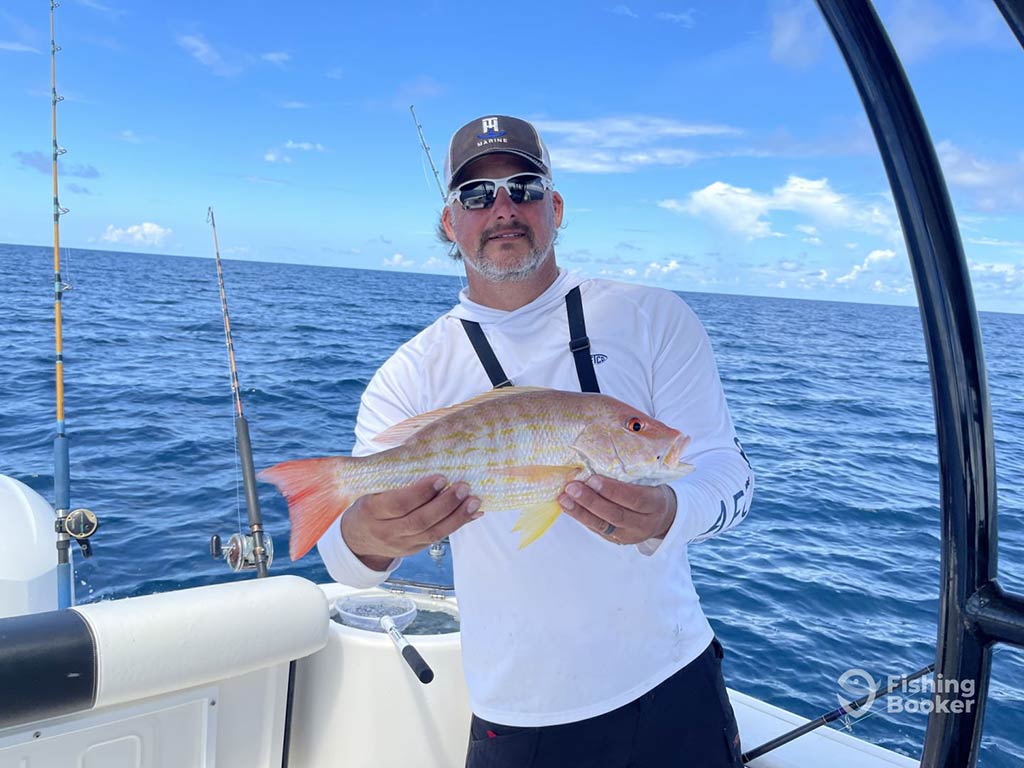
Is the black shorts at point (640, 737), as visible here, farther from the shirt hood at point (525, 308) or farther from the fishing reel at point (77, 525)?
the fishing reel at point (77, 525)

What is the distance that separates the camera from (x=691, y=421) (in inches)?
91.6

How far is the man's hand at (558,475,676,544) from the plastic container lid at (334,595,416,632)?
1.83 metres

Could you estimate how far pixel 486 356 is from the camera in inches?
97.3

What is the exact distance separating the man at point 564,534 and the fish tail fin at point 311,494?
0.32 feet

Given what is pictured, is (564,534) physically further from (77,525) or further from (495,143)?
(77,525)

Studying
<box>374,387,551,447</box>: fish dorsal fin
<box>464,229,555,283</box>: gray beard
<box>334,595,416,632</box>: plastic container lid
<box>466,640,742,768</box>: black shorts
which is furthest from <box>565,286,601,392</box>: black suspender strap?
<box>334,595,416,632</box>: plastic container lid

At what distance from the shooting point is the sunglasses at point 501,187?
2562 mm

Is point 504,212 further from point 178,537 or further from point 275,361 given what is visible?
point 275,361

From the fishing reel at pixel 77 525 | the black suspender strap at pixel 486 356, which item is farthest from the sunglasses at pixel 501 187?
the fishing reel at pixel 77 525

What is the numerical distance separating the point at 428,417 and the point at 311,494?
1.35 feet

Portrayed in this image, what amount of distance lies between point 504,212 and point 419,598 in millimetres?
2258

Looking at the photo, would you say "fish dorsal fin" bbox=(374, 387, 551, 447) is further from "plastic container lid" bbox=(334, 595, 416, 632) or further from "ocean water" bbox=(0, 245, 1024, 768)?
"ocean water" bbox=(0, 245, 1024, 768)

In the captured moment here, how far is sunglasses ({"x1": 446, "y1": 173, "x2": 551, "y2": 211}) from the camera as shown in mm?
2562

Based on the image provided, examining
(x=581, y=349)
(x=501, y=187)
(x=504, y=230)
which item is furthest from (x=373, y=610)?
(x=501, y=187)
